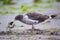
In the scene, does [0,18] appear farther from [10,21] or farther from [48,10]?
[48,10]

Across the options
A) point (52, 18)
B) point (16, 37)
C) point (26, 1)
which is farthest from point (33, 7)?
point (16, 37)

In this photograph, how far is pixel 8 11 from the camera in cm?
129

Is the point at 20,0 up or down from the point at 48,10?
up

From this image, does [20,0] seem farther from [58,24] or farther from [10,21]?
[58,24]

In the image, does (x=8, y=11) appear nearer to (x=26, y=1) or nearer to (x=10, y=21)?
(x=10, y=21)

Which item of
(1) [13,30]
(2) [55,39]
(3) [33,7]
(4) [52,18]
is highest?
(3) [33,7]

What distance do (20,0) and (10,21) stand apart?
26 cm

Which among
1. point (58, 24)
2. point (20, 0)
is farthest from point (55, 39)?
point (20, 0)

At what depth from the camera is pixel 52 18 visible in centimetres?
126

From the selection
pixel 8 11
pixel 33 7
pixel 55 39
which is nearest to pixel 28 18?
pixel 33 7

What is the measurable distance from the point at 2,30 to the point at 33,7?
1.38 ft

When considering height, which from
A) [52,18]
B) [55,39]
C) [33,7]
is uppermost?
[33,7]

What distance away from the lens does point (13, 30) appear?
49.7 inches

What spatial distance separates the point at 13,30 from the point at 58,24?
488 mm
